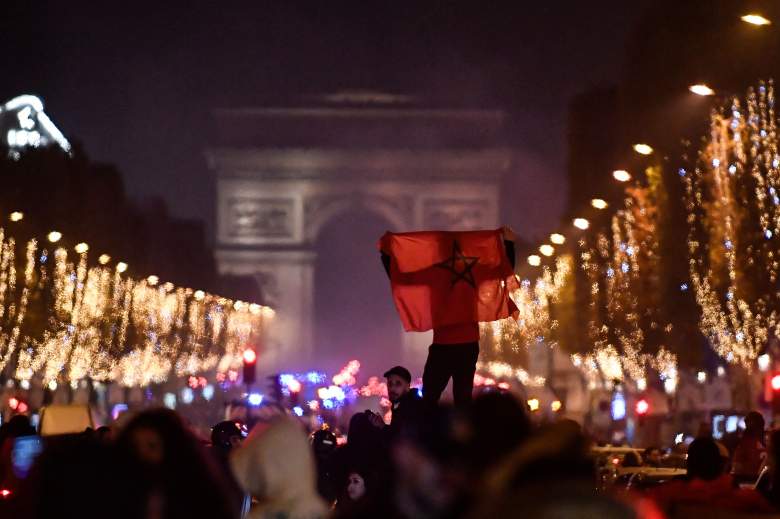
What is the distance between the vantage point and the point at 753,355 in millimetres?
32438

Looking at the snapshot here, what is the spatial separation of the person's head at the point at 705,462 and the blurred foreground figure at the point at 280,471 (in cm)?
203

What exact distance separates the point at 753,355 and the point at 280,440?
88.7 ft

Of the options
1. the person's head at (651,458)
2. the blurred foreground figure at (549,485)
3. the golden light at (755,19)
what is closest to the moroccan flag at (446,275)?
the blurred foreground figure at (549,485)

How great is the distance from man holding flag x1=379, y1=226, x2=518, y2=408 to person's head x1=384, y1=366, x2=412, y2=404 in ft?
2.45

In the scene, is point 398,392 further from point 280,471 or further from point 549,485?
point 549,485

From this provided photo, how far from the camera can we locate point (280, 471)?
630 centimetres

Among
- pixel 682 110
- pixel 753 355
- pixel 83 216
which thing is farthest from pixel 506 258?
pixel 83 216

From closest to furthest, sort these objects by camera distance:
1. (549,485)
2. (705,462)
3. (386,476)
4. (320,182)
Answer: (549,485), (386,476), (705,462), (320,182)

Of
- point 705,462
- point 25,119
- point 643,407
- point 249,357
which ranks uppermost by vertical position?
point 25,119

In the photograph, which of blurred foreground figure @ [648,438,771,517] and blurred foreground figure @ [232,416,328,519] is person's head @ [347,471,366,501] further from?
blurred foreground figure @ [232,416,328,519]

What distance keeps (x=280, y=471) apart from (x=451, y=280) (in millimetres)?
5041

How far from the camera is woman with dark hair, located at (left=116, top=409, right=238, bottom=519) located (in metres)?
5.28

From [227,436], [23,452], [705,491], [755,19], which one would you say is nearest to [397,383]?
[227,436]

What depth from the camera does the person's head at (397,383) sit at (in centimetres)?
1013
